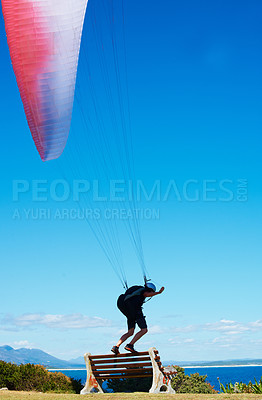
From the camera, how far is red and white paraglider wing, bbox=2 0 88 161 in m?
11.9

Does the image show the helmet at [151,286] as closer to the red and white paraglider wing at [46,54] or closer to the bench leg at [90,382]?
the bench leg at [90,382]

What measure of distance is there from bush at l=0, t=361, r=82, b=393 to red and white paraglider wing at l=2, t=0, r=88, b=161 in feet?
25.6

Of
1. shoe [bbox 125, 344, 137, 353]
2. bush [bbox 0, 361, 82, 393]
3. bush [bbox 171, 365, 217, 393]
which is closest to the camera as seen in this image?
shoe [bbox 125, 344, 137, 353]

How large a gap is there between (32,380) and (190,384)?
5.02 metres

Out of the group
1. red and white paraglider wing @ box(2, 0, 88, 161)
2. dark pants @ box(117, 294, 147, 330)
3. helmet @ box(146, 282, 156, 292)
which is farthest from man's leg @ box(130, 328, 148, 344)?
red and white paraglider wing @ box(2, 0, 88, 161)

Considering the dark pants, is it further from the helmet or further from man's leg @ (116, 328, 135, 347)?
the helmet

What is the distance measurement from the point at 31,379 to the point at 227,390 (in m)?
6.23

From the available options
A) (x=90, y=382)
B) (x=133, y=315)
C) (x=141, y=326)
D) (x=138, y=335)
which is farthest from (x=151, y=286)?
(x=90, y=382)

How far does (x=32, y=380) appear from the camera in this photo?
611 inches

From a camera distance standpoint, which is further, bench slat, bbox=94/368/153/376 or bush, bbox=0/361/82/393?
bush, bbox=0/361/82/393

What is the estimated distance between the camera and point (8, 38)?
12.5 m

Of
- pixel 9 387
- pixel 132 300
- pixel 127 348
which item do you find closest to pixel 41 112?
pixel 132 300

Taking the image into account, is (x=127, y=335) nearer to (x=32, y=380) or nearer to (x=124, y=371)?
(x=124, y=371)

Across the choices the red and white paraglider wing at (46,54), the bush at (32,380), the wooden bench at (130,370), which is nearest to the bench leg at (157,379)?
the wooden bench at (130,370)
